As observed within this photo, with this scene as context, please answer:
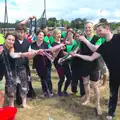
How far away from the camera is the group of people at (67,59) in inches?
179

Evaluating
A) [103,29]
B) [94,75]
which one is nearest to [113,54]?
[103,29]

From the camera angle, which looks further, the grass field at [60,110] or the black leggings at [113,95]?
the grass field at [60,110]

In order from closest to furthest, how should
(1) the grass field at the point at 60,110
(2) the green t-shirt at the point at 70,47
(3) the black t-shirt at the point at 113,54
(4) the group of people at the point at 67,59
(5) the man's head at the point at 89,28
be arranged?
1. (3) the black t-shirt at the point at 113,54
2. (4) the group of people at the point at 67,59
3. (1) the grass field at the point at 60,110
4. (5) the man's head at the point at 89,28
5. (2) the green t-shirt at the point at 70,47

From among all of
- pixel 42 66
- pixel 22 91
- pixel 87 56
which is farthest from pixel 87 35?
pixel 22 91

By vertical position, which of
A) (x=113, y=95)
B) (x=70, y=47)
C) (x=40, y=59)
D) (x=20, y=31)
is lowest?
(x=113, y=95)

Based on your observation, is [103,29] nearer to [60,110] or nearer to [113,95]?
[113,95]

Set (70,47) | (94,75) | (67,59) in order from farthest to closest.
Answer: (70,47), (67,59), (94,75)

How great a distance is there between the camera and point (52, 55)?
6.12 m

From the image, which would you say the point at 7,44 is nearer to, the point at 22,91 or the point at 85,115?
the point at 22,91

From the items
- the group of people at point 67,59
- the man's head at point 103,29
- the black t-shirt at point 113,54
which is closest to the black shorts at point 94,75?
the group of people at point 67,59

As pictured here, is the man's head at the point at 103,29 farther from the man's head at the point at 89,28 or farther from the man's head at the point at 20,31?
the man's head at the point at 20,31

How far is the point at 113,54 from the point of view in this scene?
4477 mm

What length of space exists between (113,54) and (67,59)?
1.79m

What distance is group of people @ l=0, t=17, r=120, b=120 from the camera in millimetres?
4543
